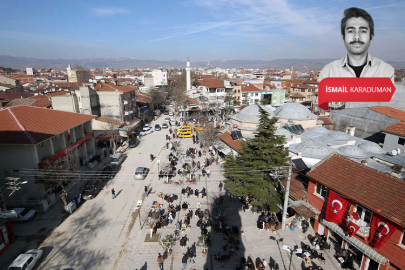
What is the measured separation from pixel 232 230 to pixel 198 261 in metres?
3.16

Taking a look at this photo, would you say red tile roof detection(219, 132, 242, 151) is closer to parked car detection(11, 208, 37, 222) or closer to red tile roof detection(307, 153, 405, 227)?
red tile roof detection(307, 153, 405, 227)

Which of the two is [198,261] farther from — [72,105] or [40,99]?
[40,99]

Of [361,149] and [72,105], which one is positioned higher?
[72,105]

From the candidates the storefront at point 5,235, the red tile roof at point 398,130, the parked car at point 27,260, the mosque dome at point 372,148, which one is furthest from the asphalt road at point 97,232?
the red tile roof at point 398,130

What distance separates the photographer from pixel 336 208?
1287cm

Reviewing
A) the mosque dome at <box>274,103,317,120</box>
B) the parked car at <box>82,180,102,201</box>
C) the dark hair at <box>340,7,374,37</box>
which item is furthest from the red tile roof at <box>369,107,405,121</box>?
the parked car at <box>82,180,102,201</box>

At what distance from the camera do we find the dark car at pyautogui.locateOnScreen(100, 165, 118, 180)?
Result: 23.5 meters

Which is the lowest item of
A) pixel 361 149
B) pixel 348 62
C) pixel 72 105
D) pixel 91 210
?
pixel 91 210

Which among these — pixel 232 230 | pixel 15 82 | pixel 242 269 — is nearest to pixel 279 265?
pixel 242 269

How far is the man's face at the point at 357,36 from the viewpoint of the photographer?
13.2 meters

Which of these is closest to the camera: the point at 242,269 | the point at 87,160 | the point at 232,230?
the point at 242,269

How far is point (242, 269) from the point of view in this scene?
1242cm

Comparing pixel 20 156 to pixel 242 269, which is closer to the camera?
pixel 242 269

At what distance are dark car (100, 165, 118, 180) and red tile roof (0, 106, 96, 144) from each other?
5.44 m
